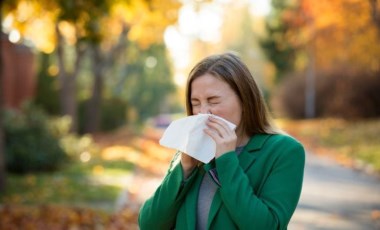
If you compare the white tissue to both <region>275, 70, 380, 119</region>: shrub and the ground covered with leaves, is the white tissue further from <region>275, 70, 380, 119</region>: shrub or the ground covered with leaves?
<region>275, 70, 380, 119</region>: shrub

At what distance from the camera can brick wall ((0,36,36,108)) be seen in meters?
22.6

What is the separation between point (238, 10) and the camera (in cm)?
7269

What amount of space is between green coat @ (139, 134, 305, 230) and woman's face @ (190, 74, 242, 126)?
6.0 inches

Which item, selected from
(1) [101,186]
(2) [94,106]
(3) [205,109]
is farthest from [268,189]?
(2) [94,106]

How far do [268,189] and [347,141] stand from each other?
21874 millimetres

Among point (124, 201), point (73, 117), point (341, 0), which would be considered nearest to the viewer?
point (124, 201)

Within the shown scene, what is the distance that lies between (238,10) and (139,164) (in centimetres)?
5698

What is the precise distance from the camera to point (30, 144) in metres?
13.9

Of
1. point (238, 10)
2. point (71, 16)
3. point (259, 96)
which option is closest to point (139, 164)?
point (71, 16)

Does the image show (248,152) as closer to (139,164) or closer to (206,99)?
(206,99)

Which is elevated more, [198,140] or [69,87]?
[198,140]

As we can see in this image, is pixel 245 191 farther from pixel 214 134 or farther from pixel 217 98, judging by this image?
pixel 217 98

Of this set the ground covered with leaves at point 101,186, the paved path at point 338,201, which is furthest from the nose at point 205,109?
the paved path at point 338,201

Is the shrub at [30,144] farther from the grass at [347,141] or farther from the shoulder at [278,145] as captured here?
the shoulder at [278,145]
